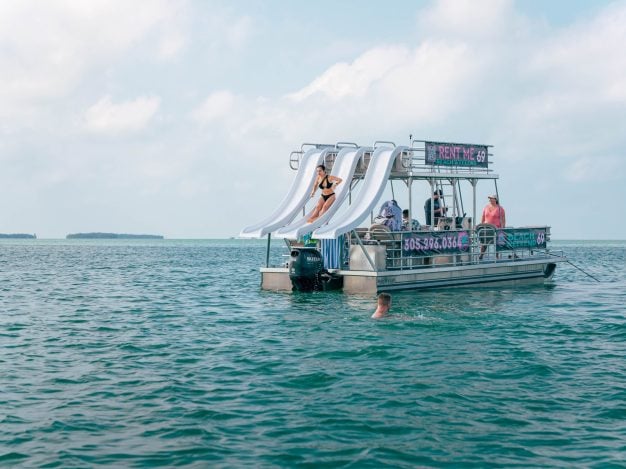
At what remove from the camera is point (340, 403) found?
10281 mm

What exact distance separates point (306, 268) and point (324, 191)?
3068 mm

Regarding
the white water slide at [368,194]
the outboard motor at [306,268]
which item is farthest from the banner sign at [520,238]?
the outboard motor at [306,268]

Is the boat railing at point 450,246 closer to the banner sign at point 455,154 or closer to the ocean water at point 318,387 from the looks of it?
the banner sign at point 455,154

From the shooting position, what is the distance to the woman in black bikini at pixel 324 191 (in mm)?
25078

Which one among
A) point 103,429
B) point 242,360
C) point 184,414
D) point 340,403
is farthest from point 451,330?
point 103,429

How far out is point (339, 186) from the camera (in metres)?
25.2

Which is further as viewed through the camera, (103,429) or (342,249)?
(342,249)

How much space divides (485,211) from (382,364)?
16742mm

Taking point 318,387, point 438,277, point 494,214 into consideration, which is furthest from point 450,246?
point 318,387

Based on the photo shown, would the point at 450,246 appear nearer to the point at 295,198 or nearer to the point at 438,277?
the point at 438,277

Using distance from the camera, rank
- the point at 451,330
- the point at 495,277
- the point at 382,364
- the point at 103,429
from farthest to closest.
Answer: the point at 495,277, the point at 451,330, the point at 382,364, the point at 103,429

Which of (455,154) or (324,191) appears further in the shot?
(455,154)

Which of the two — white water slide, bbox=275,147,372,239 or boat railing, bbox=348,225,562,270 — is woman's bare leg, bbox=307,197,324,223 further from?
boat railing, bbox=348,225,562,270

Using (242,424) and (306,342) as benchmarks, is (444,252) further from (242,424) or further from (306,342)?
(242,424)
